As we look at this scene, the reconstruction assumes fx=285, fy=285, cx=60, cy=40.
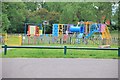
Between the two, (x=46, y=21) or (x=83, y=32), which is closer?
(x=83, y=32)

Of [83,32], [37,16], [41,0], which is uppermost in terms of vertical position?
[41,0]

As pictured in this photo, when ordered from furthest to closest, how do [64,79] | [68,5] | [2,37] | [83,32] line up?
[68,5], [83,32], [2,37], [64,79]

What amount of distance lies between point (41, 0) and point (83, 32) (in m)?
21.6

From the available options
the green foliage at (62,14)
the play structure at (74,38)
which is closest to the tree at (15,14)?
the green foliage at (62,14)

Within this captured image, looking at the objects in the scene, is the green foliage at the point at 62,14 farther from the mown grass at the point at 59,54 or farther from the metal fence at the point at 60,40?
the mown grass at the point at 59,54

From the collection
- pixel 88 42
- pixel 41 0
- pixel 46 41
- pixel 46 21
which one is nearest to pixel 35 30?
pixel 46 41

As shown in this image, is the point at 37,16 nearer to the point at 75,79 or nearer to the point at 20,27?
the point at 20,27

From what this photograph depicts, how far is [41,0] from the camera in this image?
49.6 m

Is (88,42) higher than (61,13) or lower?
lower

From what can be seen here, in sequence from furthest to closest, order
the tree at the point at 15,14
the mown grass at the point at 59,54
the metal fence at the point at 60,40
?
the tree at the point at 15,14 → the metal fence at the point at 60,40 → the mown grass at the point at 59,54

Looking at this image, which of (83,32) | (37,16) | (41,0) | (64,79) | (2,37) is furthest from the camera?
(41,0)

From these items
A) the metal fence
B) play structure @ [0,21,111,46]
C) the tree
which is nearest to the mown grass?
play structure @ [0,21,111,46]

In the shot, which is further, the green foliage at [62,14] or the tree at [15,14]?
the green foliage at [62,14]

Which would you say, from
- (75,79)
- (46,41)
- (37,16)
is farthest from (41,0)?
(75,79)
